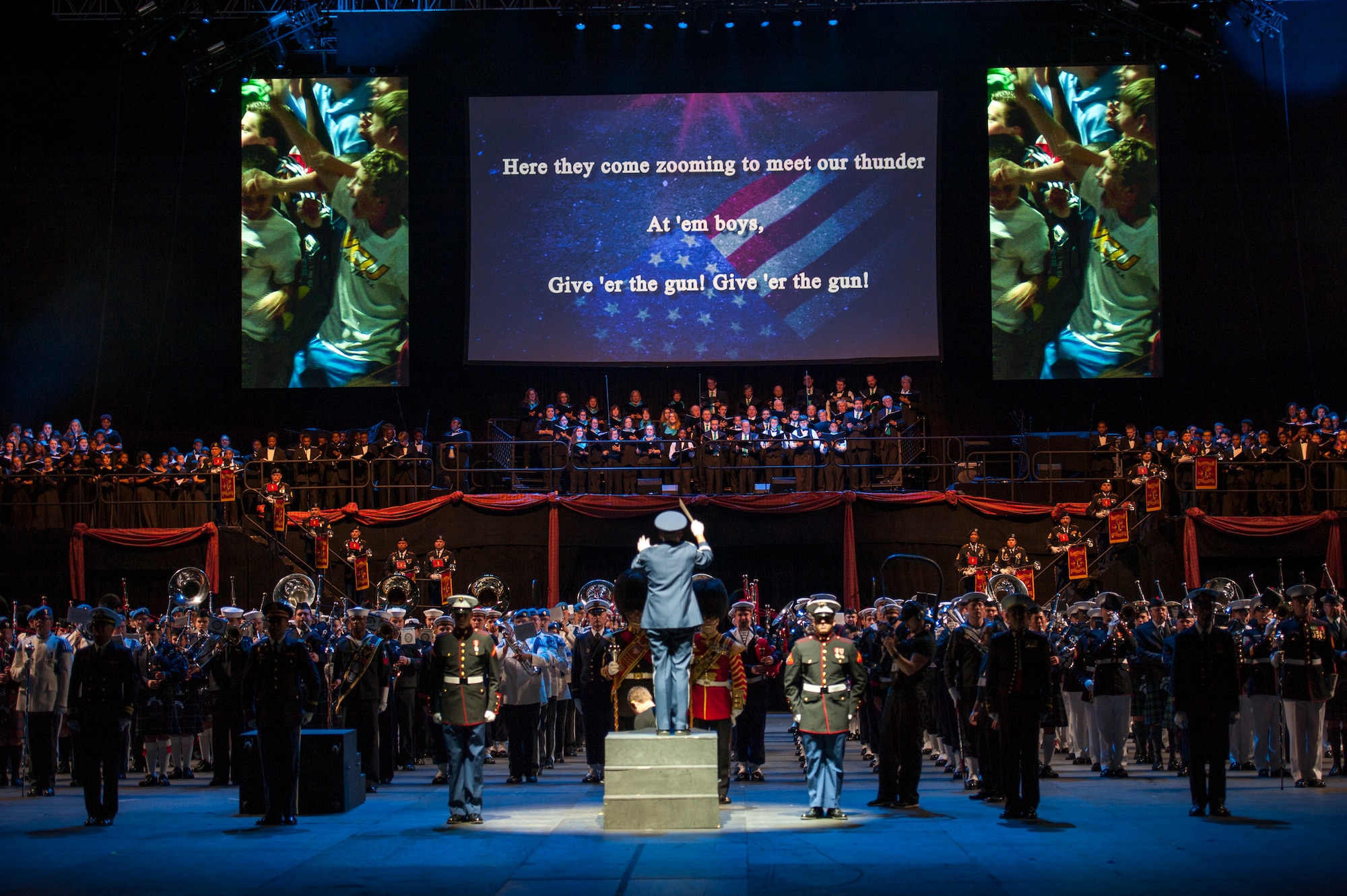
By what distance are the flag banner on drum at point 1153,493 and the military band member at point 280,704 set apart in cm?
1408

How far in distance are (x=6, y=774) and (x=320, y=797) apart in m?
4.97

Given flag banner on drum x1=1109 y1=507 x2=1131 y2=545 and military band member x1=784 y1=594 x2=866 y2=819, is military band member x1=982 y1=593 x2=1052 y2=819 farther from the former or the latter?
flag banner on drum x1=1109 y1=507 x2=1131 y2=545

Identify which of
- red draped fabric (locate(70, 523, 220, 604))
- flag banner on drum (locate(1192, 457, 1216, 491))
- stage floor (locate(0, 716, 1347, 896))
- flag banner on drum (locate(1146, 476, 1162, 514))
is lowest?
stage floor (locate(0, 716, 1347, 896))

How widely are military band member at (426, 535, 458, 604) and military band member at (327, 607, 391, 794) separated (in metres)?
8.64

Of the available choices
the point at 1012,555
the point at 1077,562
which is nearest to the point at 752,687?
the point at 1077,562

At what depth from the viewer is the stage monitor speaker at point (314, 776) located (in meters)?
11.3

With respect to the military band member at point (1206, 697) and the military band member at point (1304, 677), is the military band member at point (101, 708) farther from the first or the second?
the military band member at point (1304, 677)

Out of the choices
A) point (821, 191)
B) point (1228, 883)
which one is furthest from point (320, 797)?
point (821, 191)

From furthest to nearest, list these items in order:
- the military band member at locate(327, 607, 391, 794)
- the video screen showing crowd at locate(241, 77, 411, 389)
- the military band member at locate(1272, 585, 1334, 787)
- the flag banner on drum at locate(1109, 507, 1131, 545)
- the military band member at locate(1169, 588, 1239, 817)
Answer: the video screen showing crowd at locate(241, 77, 411, 389), the flag banner on drum at locate(1109, 507, 1131, 545), the military band member at locate(327, 607, 391, 794), the military band member at locate(1272, 585, 1334, 787), the military band member at locate(1169, 588, 1239, 817)

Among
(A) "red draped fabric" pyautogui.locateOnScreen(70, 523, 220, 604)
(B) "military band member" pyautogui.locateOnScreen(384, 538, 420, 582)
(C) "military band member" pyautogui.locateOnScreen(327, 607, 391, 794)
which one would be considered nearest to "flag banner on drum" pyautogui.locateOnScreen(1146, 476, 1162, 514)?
(B) "military band member" pyautogui.locateOnScreen(384, 538, 420, 582)

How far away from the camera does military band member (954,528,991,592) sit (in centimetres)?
2177

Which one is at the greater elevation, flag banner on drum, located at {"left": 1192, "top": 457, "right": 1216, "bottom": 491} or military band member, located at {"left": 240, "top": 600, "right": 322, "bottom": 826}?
flag banner on drum, located at {"left": 1192, "top": 457, "right": 1216, "bottom": 491}

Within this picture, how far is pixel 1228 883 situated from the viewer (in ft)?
25.8

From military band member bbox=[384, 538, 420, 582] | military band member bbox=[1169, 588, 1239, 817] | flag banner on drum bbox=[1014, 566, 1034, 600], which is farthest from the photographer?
military band member bbox=[384, 538, 420, 582]
